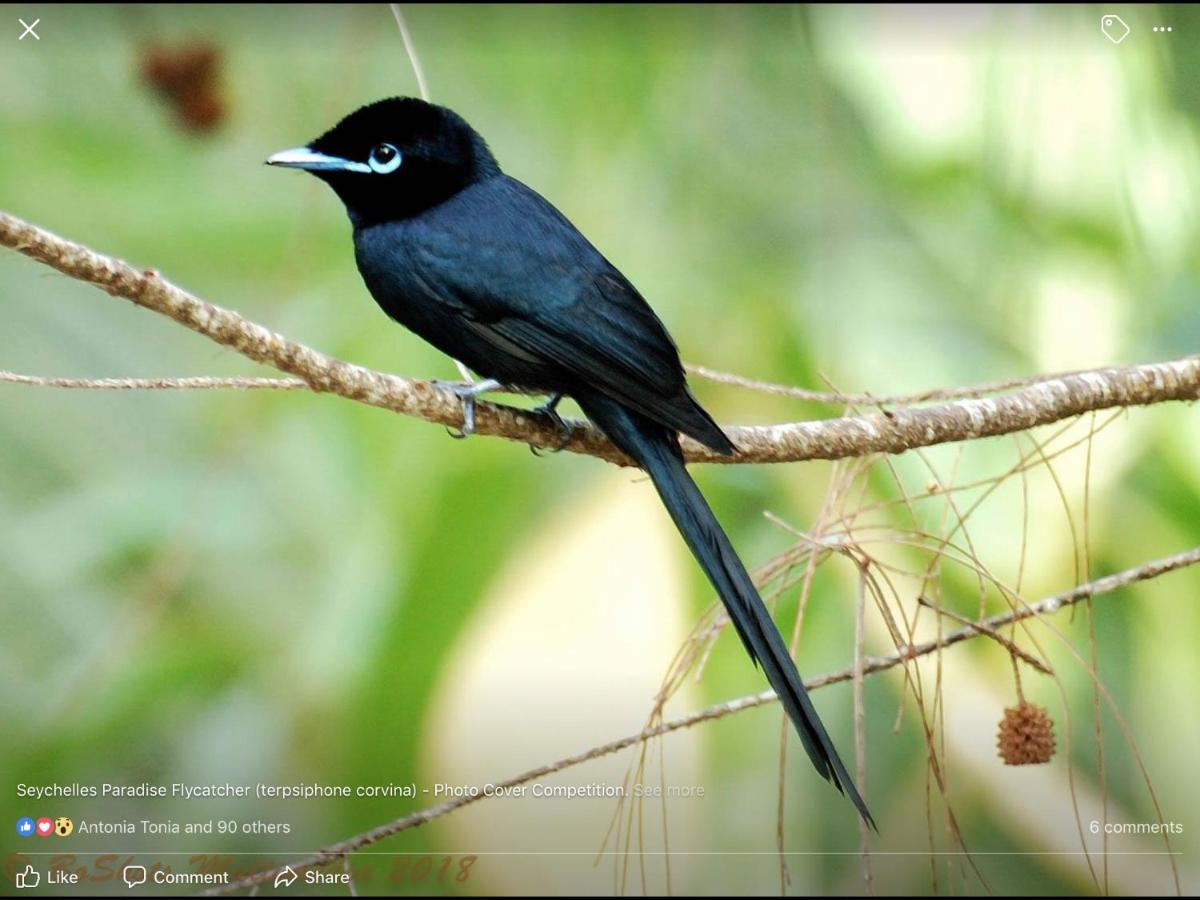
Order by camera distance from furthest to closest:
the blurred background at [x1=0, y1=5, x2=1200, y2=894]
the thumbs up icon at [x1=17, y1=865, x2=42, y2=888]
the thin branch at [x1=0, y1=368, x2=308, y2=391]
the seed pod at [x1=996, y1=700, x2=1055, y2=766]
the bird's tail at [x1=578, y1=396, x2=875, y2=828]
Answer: the blurred background at [x1=0, y1=5, x2=1200, y2=894]
the thumbs up icon at [x1=17, y1=865, x2=42, y2=888]
the seed pod at [x1=996, y1=700, x2=1055, y2=766]
the bird's tail at [x1=578, y1=396, x2=875, y2=828]
the thin branch at [x1=0, y1=368, x2=308, y2=391]

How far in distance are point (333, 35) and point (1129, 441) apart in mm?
1678

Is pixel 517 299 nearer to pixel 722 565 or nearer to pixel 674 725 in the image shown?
pixel 722 565

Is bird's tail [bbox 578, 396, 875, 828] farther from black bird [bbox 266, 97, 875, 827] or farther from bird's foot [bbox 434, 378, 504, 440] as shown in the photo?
bird's foot [bbox 434, 378, 504, 440]

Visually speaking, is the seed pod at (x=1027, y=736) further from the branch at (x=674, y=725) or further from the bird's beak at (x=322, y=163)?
the bird's beak at (x=322, y=163)

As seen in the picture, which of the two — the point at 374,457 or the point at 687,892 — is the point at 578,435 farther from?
the point at 687,892

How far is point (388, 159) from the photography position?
183 centimetres

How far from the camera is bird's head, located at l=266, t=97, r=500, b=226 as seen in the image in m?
1.82

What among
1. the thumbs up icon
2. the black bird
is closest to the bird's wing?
the black bird

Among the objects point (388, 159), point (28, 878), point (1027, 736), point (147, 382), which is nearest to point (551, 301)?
point (388, 159)

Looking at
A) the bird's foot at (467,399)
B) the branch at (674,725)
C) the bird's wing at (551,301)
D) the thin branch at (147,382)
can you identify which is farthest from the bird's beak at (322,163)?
the branch at (674,725)

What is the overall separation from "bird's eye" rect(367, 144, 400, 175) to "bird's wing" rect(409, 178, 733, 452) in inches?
5.4

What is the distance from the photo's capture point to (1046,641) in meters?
2.34

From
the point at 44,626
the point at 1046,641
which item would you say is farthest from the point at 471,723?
the point at 1046,641

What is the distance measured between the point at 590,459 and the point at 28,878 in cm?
115
